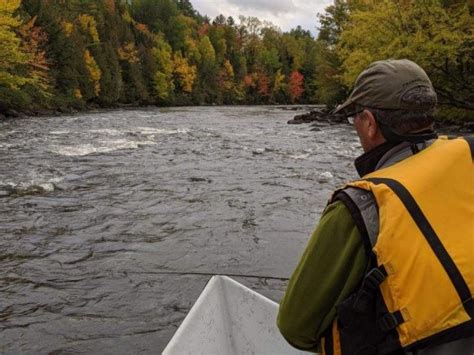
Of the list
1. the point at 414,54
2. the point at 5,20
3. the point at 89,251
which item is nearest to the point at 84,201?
the point at 89,251

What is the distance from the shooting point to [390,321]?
1.73m

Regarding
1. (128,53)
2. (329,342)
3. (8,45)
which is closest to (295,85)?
(128,53)

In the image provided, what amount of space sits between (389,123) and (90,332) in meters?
3.72

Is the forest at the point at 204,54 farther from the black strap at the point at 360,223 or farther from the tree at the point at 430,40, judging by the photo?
the black strap at the point at 360,223

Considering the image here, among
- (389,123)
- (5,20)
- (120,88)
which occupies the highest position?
(5,20)

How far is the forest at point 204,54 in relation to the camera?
2203 centimetres

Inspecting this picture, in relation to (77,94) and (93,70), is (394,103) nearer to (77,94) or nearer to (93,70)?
(77,94)

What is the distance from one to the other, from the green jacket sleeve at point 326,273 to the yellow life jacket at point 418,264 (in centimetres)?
5

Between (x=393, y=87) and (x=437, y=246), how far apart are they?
2.04 ft

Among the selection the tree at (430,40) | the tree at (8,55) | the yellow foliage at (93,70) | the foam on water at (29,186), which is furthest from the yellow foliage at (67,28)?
the foam on water at (29,186)

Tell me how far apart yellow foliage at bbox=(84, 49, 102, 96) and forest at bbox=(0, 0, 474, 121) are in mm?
141

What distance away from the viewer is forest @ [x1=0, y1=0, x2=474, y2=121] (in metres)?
22.0

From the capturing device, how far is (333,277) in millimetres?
1756

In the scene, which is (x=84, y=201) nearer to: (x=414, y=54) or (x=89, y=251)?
(x=89, y=251)
